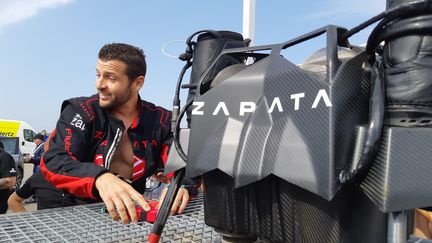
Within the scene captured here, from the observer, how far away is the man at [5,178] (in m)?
3.72

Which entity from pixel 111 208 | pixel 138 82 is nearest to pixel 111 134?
pixel 138 82

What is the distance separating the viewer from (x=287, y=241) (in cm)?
67

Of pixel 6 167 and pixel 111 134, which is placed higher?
pixel 111 134

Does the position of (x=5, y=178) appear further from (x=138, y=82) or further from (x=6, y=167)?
(x=138, y=82)

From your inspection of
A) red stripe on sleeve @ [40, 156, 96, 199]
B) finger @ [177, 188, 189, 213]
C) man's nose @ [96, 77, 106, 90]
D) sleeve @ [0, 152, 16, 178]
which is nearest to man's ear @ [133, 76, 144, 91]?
man's nose @ [96, 77, 106, 90]

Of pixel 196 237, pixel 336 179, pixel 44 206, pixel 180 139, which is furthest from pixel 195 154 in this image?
pixel 44 206

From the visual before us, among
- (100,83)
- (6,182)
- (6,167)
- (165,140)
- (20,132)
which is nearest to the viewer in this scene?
(100,83)

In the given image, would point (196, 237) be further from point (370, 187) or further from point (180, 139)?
point (370, 187)

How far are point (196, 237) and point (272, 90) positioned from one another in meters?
0.61

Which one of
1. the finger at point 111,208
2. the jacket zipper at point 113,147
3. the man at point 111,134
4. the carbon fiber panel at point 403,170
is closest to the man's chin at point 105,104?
the man at point 111,134

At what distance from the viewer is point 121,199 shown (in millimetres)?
906

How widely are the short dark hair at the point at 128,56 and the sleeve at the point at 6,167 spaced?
9.22ft

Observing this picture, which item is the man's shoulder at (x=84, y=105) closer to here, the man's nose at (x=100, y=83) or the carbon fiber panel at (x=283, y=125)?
the man's nose at (x=100, y=83)

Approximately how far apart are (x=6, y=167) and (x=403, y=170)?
4371 millimetres
